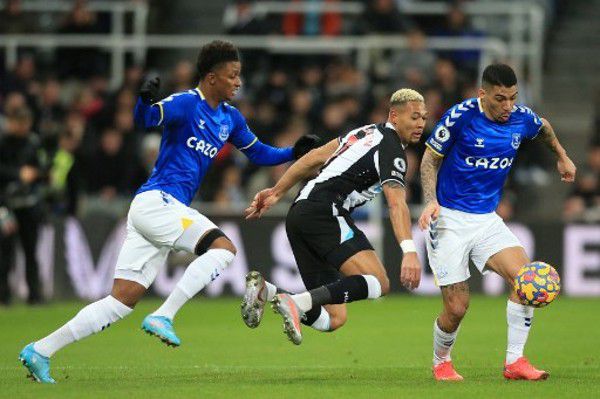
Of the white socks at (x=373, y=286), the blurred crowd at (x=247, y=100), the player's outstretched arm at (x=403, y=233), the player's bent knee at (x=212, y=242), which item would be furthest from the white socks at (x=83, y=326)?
the blurred crowd at (x=247, y=100)

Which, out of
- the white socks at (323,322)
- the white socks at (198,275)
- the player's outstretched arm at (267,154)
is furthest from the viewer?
the player's outstretched arm at (267,154)

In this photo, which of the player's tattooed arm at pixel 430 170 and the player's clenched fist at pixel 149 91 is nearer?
the player's clenched fist at pixel 149 91

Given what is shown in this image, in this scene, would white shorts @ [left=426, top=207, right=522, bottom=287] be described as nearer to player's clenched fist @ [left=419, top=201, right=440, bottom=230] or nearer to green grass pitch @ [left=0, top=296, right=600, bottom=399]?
player's clenched fist @ [left=419, top=201, right=440, bottom=230]

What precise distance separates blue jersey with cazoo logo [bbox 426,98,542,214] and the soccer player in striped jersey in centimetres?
25

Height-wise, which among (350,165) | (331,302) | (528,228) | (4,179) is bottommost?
(528,228)

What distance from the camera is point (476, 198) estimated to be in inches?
424

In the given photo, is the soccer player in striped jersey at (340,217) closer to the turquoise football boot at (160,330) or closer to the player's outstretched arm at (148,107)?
the turquoise football boot at (160,330)

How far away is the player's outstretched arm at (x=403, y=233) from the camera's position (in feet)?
31.2

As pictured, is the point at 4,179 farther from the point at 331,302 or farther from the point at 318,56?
the point at 331,302

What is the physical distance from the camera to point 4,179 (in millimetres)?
17578

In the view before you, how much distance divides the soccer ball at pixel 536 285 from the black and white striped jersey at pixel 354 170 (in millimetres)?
1218

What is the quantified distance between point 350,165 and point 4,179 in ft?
26.7

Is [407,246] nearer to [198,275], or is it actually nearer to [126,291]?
[198,275]

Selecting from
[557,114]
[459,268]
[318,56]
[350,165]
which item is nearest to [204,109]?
[350,165]
